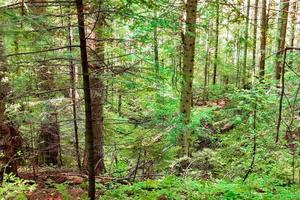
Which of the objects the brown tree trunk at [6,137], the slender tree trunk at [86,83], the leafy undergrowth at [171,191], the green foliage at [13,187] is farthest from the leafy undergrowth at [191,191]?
the brown tree trunk at [6,137]

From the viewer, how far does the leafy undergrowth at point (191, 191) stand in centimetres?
536

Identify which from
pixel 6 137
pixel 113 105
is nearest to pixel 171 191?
pixel 113 105

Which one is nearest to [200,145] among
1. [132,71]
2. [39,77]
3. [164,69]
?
[39,77]

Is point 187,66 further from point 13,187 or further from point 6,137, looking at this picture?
point 13,187

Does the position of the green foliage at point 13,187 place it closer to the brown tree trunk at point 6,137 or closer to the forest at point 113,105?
the forest at point 113,105

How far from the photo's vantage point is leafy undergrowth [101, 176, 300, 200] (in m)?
5.36

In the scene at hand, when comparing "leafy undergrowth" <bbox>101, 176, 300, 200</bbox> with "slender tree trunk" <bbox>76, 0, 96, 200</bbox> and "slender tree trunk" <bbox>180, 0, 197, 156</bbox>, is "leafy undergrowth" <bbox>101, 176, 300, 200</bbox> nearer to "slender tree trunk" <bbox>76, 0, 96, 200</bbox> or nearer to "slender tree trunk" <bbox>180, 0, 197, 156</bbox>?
"slender tree trunk" <bbox>76, 0, 96, 200</bbox>

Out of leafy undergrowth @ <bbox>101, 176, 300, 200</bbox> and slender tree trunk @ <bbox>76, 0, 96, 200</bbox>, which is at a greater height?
slender tree trunk @ <bbox>76, 0, 96, 200</bbox>

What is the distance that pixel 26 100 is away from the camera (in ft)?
23.1

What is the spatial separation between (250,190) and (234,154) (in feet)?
16.1

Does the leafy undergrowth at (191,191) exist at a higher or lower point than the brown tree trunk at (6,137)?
lower

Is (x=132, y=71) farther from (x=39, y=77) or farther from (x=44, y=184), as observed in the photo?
(x=39, y=77)

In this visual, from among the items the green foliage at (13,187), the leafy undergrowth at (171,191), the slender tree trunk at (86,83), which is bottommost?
the leafy undergrowth at (171,191)

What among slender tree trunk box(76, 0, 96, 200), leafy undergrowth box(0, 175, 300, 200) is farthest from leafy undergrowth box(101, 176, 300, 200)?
slender tree trunk box(76, 0, 96, 200)
